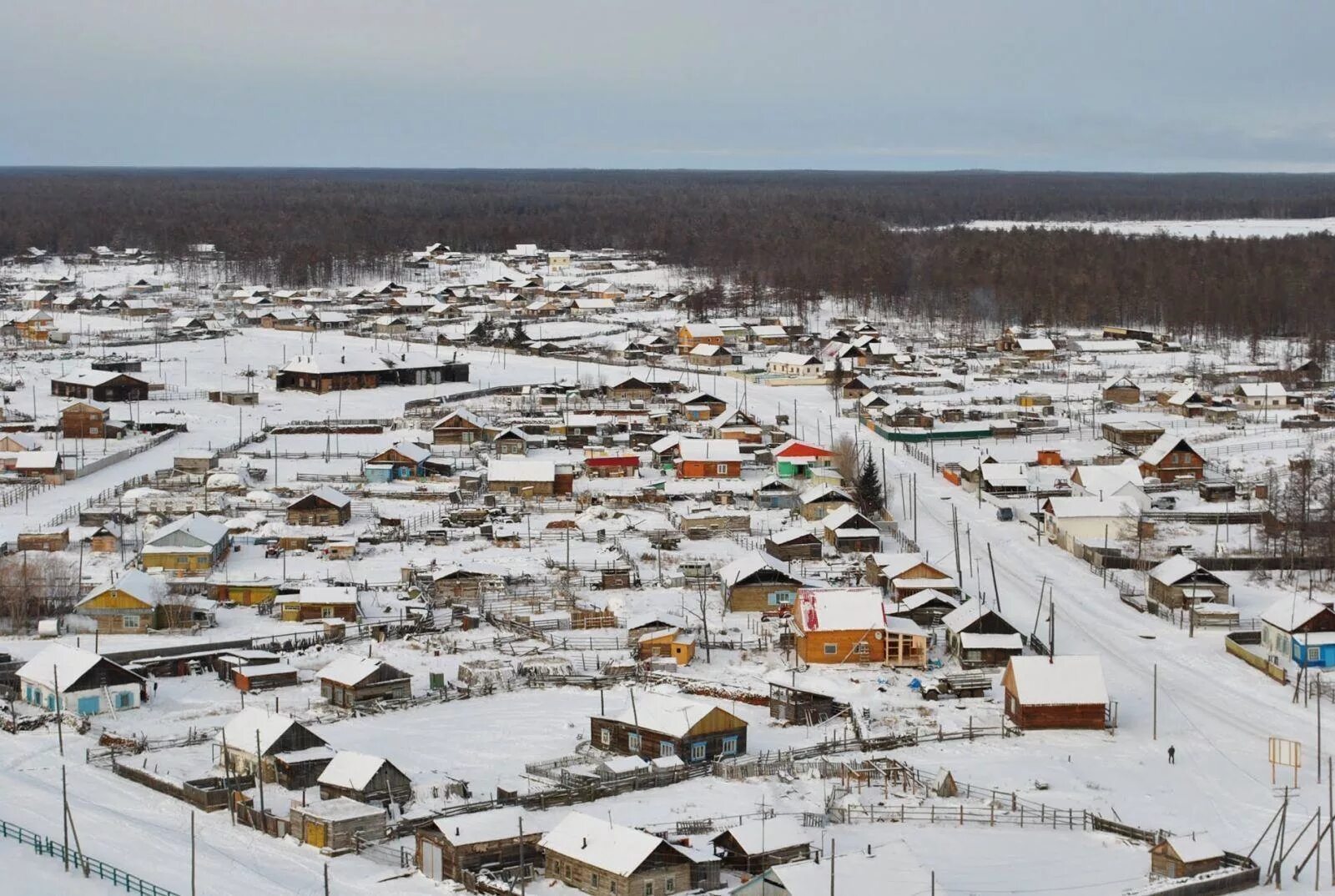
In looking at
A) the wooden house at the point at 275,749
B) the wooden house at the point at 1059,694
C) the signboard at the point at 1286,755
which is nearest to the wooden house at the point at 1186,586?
the wooden house at the point at 1059,694

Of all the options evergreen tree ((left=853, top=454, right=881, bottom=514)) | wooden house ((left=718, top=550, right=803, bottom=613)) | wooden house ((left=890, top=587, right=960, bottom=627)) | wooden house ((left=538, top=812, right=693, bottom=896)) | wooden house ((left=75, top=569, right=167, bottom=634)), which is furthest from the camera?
evergreen tree ((left=853, top=454, right=881, bottom=514))

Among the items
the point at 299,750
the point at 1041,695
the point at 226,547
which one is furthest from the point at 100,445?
the point at 1041,695

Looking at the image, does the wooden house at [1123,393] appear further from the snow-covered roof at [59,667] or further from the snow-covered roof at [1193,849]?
the snow-covered roof at [1193,849]

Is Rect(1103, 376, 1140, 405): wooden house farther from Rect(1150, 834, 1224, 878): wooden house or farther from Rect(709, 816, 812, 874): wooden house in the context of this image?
Rect(709, 816, 812, 874): wooden house

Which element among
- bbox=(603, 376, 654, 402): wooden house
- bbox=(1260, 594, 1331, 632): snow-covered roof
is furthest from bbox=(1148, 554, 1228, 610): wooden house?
bbox=(603, 376, 654, 402): wooden house

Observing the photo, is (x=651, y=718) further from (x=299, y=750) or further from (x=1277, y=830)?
(x=1277, y=830)

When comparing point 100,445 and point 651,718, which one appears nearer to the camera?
point 651,718

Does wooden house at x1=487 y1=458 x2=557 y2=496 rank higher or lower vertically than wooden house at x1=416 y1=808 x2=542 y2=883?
higher
